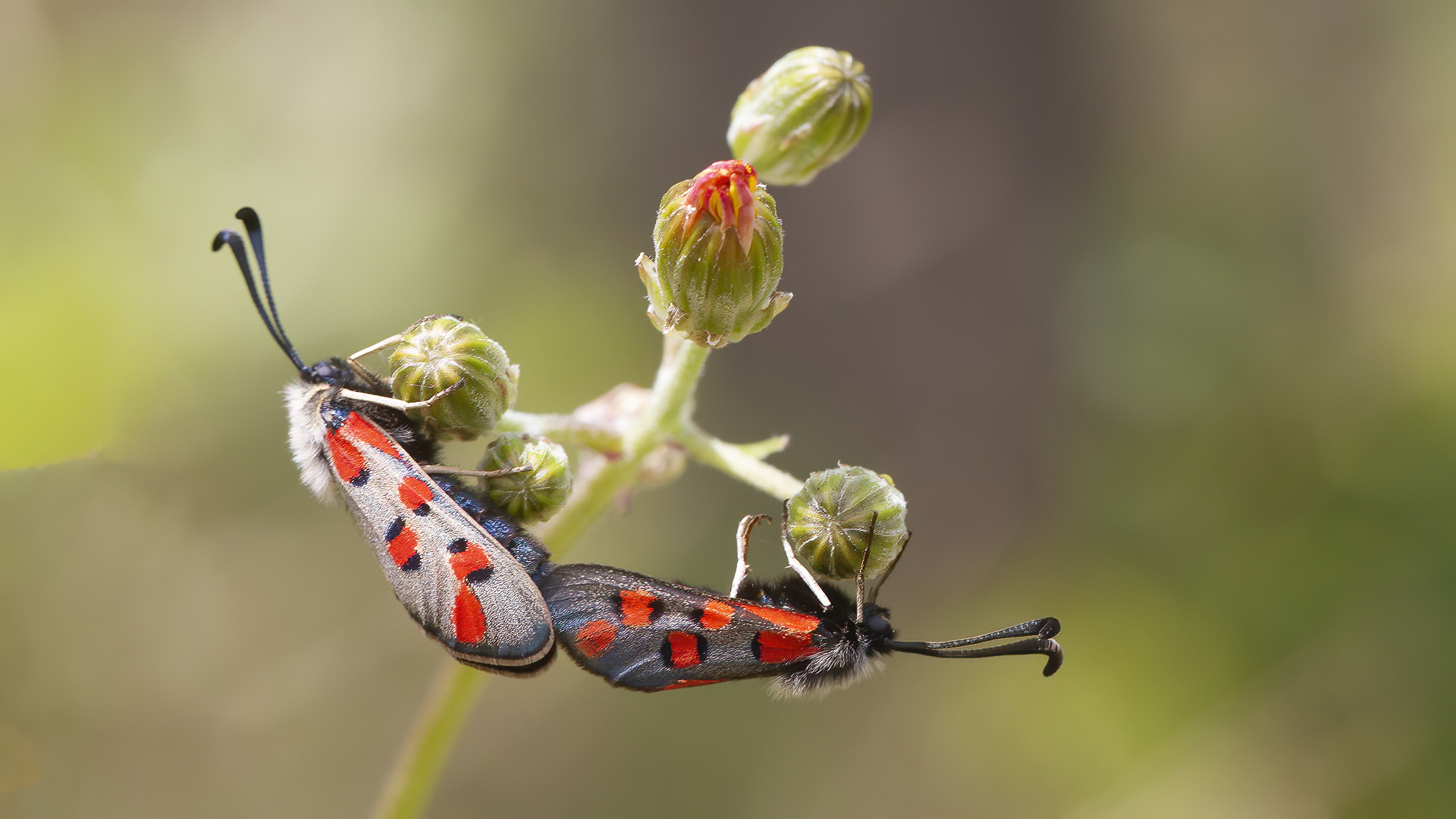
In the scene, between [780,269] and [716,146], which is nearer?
[780,269]

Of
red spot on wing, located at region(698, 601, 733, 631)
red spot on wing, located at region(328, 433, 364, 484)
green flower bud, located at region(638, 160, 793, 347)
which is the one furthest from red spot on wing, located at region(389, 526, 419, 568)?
green flower bud, located at region(638, 160, 793, 347)

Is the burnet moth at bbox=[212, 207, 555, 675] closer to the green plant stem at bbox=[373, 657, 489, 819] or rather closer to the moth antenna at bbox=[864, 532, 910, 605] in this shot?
the green plant stem at bbox=[373, 657, 489, 819]

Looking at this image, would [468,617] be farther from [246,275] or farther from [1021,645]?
[1021,645]

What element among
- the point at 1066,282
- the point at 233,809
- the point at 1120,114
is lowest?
the point at 233,809

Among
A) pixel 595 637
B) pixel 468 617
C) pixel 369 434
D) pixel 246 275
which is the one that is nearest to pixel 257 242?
pixel 246 275

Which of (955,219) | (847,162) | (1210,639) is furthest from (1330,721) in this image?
(847,162)

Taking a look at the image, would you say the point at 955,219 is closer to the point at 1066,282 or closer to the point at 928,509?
the point at 1066,282

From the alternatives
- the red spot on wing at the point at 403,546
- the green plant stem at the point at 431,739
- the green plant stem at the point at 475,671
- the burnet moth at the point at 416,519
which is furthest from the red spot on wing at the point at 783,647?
the red spot on wing at the point at 403,546

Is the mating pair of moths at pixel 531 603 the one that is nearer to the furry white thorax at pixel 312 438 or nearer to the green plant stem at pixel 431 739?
the furry white thorax at pixel 312 438
